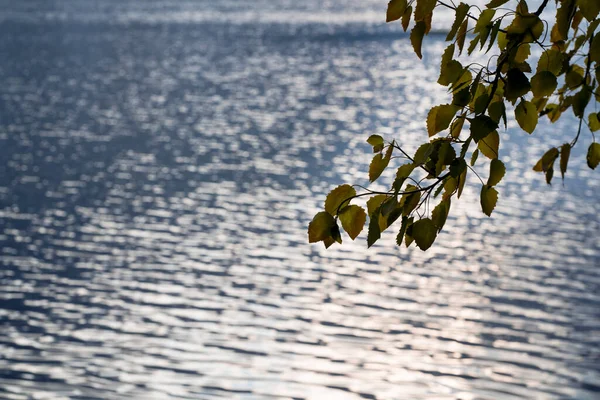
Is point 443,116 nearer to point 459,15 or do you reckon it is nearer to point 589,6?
point 459,15

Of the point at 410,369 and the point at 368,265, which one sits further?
the point at 368,265

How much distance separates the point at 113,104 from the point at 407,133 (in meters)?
13.6

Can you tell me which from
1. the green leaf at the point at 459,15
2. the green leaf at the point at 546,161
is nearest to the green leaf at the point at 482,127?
the green leaf at the point at 459,15

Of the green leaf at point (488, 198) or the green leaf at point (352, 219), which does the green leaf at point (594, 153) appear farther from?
the green leaf at point (352, 219)

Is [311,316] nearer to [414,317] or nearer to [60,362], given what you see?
[414,317]

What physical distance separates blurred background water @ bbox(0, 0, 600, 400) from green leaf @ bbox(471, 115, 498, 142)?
390 inches

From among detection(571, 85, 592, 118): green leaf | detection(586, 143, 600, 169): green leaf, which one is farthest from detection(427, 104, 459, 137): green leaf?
detection(586, 143, 600, 169): green leaf

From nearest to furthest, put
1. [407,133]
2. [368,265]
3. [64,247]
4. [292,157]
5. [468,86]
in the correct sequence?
1. [468,86]
2. [368,265]
3. [64,247]
4. [292,157]
5. [407,133]

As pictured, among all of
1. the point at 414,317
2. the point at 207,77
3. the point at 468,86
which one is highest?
the point at 207,77

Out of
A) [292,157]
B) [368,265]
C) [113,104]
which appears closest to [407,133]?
[292,157]

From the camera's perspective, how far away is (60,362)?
13547 millimetres

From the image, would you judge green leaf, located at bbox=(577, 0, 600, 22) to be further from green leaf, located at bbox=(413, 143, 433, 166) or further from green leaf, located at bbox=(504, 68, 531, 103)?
green leaf, located at bbox=(413, 143, 433, 166)

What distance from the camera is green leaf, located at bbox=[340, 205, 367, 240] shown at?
110 inches

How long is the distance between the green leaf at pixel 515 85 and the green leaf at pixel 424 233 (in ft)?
1.45
